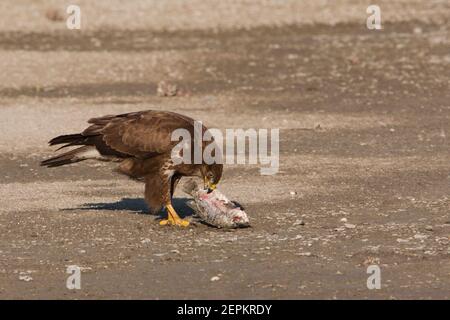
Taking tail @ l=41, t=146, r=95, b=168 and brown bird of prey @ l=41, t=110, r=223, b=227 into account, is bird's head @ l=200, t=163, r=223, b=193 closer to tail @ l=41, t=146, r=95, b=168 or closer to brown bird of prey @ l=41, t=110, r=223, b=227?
brown bird of prey @ l=41, t=110, r=223, b=227

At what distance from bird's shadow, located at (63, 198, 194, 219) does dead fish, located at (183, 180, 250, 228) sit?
0.58 m

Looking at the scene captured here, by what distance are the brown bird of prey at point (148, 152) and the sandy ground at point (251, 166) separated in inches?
15.7

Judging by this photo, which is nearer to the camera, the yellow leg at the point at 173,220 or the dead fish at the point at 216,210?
the dead fish at the point at 216,210

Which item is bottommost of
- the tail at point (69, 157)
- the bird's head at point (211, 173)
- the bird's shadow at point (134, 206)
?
the bird's shadow at point (134, 206)

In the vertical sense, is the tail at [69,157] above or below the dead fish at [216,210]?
above

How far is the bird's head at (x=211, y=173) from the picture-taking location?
1106cm

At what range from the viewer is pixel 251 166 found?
14.4 m

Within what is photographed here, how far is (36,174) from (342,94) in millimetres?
7301

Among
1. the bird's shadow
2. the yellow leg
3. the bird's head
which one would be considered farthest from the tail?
the bird's head

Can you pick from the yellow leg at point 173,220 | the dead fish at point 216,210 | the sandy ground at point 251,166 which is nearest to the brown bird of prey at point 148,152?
the yellow leg at point 173,220

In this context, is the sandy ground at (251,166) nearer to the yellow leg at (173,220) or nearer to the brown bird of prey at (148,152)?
the yellow leg at (173,220)

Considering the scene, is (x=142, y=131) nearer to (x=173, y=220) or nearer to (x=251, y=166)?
(x=173, y=220)

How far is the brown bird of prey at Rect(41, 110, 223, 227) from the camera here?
1109cm

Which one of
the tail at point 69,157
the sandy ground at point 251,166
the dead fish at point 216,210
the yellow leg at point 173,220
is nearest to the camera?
the sandy ground at point 251,166
